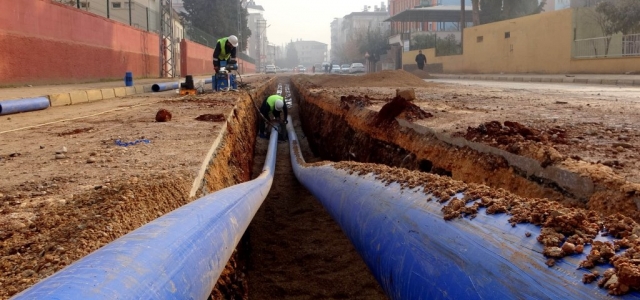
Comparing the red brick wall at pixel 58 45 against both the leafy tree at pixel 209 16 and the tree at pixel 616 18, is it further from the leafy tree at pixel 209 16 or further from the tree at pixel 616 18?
the leafy tree at pixel 209 16

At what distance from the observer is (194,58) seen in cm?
3212

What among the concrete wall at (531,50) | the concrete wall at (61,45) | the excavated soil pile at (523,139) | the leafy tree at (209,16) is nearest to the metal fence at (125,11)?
the concrete wall at (61,45)

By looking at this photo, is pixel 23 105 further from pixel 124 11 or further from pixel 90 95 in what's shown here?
pixel 124 11

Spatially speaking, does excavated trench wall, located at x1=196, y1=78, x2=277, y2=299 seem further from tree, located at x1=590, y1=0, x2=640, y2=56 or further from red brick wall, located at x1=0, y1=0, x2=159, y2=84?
tree, located at x1=590, y1=0, x2=640, y2=56

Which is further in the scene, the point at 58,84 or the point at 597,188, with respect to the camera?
the point at 58,84

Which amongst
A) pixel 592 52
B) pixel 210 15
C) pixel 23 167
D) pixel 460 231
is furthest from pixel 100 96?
pixel 210 15

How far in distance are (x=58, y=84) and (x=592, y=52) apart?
18.1 meters

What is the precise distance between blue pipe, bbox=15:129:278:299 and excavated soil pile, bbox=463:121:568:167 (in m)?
1.91

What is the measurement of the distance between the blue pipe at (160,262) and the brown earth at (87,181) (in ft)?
1.50

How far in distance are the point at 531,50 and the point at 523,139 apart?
75.6 ft

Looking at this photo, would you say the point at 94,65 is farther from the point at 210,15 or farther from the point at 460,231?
A: the point at 210,15

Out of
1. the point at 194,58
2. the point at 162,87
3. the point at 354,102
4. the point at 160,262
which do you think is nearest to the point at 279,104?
the point at 354,102

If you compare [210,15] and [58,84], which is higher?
[210,15]

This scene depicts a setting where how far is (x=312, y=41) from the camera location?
159m
